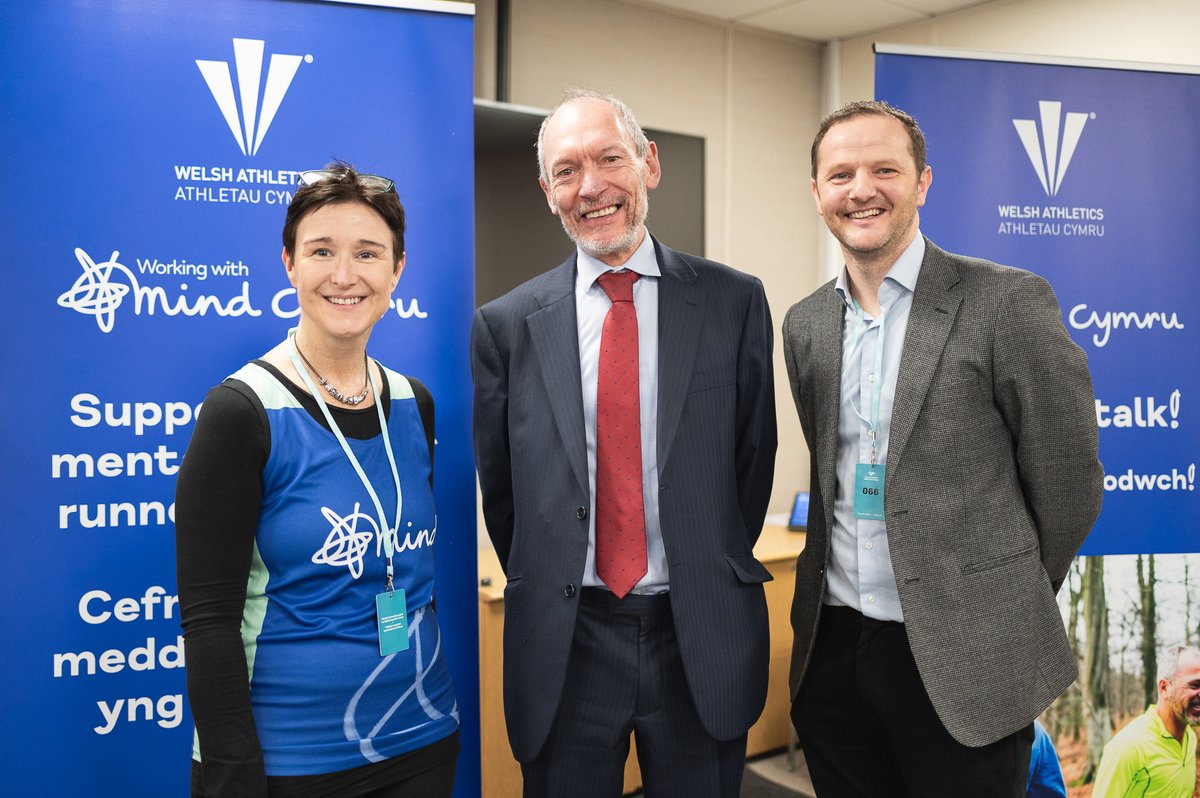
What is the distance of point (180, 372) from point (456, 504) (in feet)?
2.05

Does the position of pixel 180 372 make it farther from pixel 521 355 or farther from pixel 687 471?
pixel 687 471

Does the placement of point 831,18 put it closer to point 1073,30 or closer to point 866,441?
point 1073,30

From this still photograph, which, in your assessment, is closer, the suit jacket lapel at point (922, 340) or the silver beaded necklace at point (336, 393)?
the silver beaded necklace at point (336, 393)

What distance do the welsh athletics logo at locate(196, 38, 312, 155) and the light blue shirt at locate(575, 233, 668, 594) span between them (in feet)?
2.31

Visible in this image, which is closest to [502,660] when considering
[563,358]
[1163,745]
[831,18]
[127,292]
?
[563,358]

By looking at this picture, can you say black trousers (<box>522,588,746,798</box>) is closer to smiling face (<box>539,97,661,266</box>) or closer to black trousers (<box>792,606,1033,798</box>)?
black trousers (<box>792,606,1033,798</box>)

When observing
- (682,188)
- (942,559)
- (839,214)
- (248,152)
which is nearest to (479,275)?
(682,188)

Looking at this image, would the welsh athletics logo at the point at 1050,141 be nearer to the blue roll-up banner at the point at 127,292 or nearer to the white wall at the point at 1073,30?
the white wall at the point at 1073,30

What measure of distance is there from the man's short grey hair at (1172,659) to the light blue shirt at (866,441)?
5.27 ft

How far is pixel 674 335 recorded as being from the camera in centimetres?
179

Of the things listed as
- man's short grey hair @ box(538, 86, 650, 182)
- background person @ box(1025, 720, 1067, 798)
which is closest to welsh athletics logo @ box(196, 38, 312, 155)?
man's short grey hair @ box(538, 86, 650, 182)

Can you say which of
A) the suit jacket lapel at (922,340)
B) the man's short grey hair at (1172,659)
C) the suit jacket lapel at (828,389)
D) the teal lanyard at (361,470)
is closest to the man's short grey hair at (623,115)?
the suit jacket lapel at (828,389)

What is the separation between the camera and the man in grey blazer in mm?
1664

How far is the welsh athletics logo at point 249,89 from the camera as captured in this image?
1806 mm
